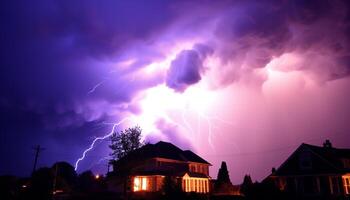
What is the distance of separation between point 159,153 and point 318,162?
25.3m

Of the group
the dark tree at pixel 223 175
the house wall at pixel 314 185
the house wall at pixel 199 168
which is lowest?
the house wall at pixel 314 185

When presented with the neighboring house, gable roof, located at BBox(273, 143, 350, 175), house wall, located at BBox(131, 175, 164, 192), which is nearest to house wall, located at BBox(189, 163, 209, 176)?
the neighboring house

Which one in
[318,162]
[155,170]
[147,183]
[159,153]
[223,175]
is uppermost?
[159,153]

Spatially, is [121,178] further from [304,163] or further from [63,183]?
[304,163]

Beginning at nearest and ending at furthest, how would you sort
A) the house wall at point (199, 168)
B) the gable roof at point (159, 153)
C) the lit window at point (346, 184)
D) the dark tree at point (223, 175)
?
the lit window at point (346, 184)
the gable roof at point (159, 153)
the dark tree at point (223, 175)
the house wall at point (199, 168)

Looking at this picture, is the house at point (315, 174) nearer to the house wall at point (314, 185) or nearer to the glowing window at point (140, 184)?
the house wall at point (314, 185)

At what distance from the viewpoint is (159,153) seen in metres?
54.3

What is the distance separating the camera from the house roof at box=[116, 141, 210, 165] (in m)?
54.3

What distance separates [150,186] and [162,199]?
1137cm

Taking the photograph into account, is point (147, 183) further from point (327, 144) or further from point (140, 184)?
point (327, 144)

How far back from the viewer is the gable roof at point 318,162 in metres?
40.4

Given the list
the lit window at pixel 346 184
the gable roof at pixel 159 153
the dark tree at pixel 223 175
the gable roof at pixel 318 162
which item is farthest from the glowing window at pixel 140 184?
the lit window at pixel 346 184

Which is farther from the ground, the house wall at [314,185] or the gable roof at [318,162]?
the gable roof at [318,162]

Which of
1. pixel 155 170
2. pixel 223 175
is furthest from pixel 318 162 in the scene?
pixel 155 170
